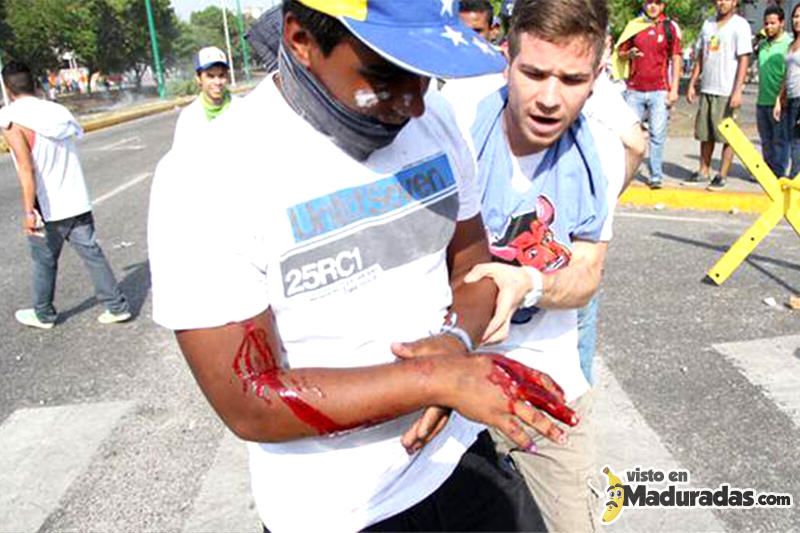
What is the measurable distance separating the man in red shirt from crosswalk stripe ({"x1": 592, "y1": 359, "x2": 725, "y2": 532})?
193 inches

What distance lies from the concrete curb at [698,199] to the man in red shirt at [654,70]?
0.23 m

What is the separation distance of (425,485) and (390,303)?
0.46m

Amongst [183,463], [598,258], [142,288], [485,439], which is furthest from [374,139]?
[142,288]

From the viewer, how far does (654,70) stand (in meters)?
7.76

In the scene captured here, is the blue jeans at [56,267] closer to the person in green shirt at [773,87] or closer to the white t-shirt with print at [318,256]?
the white t-shirt with print at [318,256]

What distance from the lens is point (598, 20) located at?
1903mm

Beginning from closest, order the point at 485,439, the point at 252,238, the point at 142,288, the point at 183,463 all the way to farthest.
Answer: the point at 252,238
the point at 485,439
the point at 183,463
the point at 142,288

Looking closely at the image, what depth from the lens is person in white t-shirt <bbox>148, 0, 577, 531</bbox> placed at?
3.72ft

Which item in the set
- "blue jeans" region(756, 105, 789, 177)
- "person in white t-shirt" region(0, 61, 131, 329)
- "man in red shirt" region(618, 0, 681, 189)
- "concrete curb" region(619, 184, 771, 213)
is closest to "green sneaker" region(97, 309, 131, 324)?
"person in white t-shirt" region(0, 61, 131, 329)

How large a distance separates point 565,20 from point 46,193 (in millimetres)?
4462

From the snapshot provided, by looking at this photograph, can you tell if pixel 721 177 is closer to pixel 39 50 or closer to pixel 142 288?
pixel 142 288

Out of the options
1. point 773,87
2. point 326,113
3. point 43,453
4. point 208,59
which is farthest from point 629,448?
point 773,87

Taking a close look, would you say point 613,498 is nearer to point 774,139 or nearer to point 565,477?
point 565,477

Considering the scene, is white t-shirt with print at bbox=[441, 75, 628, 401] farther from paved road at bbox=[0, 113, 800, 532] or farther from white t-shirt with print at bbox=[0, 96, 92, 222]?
white t-shirt with print at bbox=[0, 96, 92, 222]
